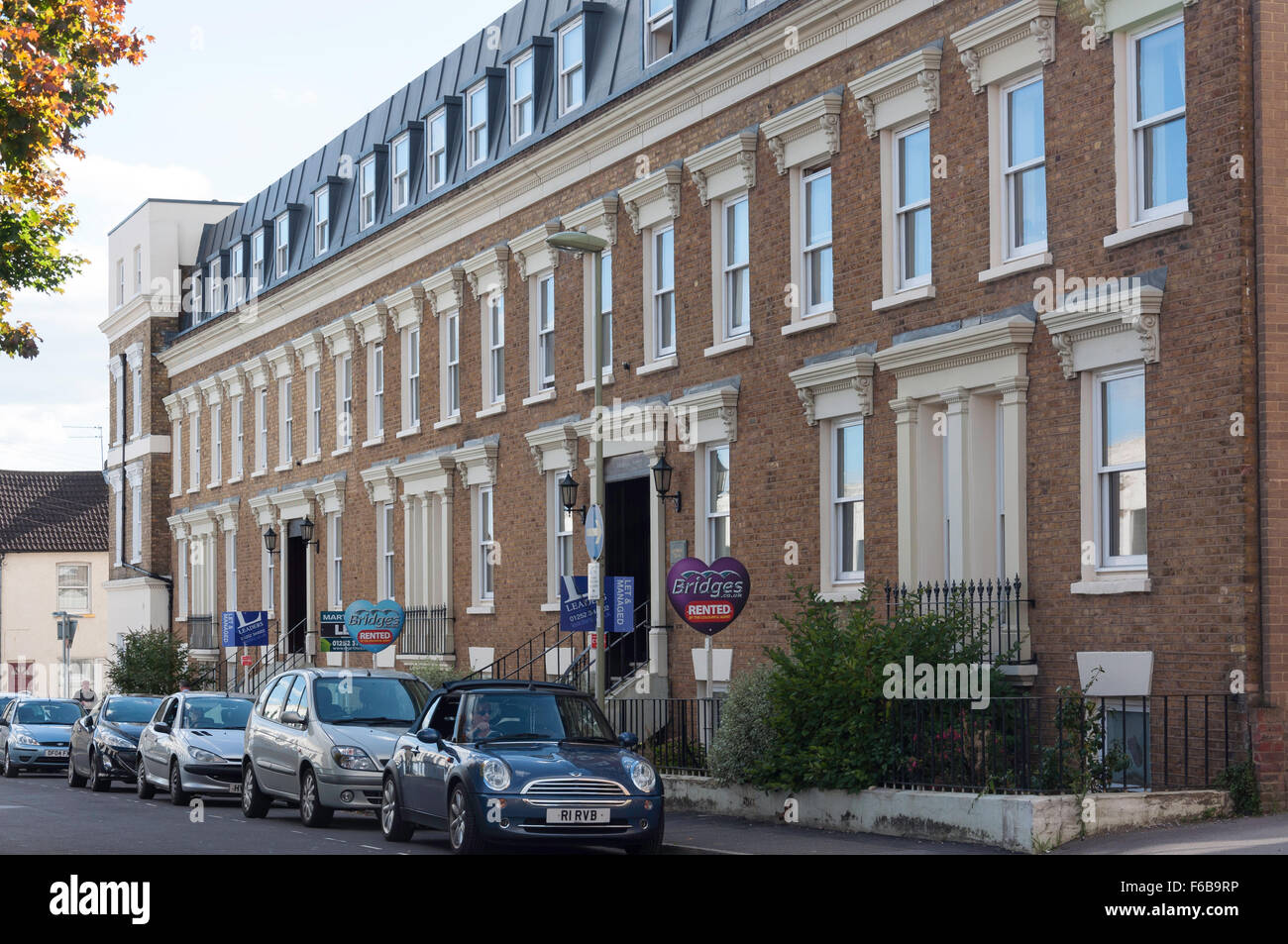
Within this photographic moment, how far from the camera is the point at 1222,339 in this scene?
16.7m

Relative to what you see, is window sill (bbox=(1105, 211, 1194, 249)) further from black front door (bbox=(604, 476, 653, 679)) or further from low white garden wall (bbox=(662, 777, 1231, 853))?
black front door (bbox=(604, 476, 653, 679))

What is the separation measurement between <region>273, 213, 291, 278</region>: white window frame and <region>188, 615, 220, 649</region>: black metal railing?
1004 centimetres

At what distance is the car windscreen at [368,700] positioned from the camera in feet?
67.5

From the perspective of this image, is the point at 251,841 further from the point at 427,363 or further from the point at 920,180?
the point at 427,363

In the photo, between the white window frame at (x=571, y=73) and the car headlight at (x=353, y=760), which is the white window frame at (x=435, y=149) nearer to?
the white window frame at (x=571, y=73)

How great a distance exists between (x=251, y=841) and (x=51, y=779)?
658 inches

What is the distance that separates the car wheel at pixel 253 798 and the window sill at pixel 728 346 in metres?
8.35

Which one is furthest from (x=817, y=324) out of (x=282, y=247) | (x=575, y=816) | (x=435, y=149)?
(x=282, y=247)

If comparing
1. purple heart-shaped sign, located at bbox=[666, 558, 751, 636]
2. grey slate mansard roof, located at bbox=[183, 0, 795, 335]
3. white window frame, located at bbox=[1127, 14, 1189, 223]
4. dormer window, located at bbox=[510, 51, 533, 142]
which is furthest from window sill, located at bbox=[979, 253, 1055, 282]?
dormer window, located at bbox=[510, 51, 533, 142]

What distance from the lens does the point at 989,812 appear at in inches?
631

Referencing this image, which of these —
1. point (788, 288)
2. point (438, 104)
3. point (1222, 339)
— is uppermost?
point (438, 104)

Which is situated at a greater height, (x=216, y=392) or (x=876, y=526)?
(x=216, y=392)

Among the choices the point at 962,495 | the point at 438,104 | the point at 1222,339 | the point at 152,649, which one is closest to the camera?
the point at 1222,339

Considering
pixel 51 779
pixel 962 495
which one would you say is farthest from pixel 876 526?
pixel 51 779
